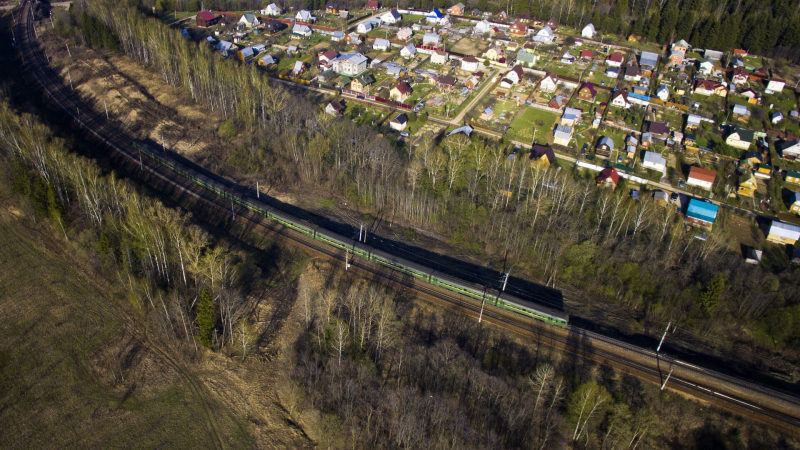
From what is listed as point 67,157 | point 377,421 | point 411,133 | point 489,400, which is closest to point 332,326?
point 377,421

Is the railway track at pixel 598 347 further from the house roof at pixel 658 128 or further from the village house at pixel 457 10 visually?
the village house at pixel 457 10

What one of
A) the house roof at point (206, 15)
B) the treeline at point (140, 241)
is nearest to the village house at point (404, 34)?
the house roof at point (206, 15)

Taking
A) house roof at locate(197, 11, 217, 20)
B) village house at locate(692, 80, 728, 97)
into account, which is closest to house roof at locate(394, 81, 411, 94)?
village house at locate(692, 80, 728, 97)

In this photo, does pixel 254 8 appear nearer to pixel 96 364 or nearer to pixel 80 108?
pixel 80 108

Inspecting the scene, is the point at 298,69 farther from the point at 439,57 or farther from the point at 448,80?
the point at 439,57

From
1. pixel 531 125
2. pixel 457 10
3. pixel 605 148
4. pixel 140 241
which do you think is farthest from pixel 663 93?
pixel 140 241

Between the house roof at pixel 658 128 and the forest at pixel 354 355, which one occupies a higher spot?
the house roof at pixel 658 128
